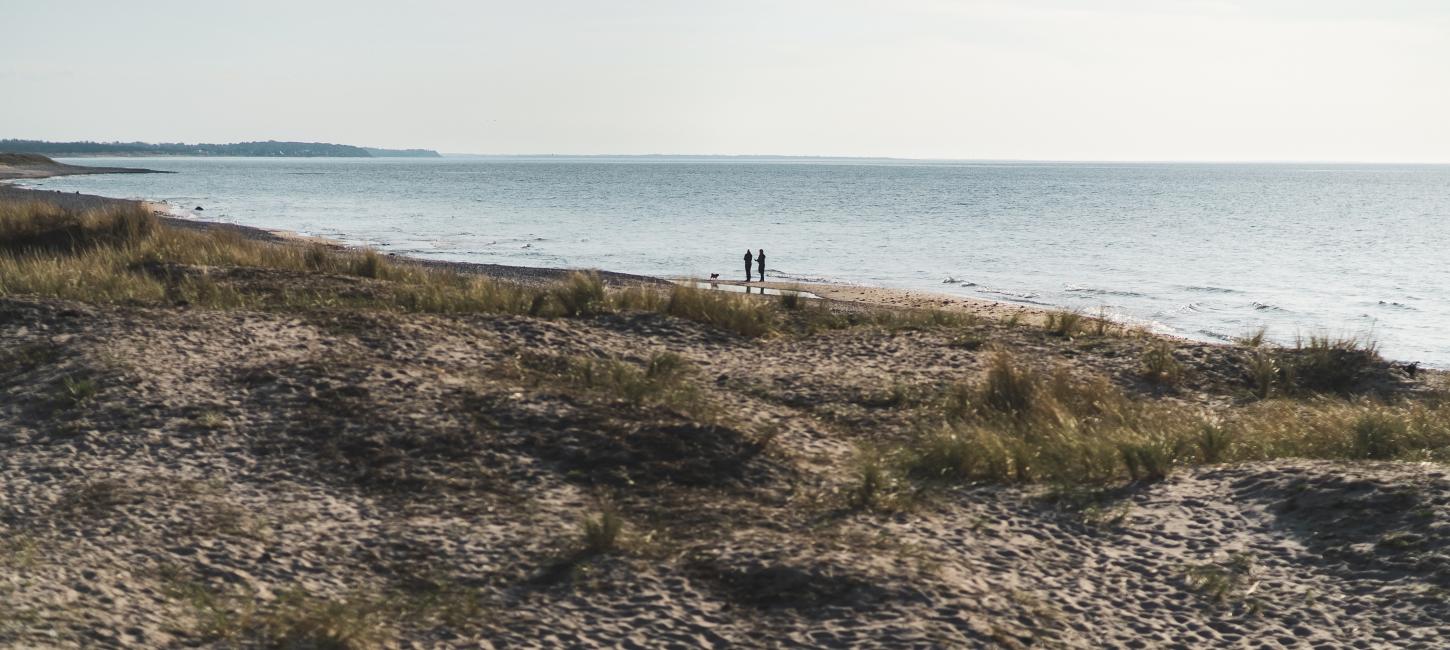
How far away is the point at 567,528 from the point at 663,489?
3.05ft

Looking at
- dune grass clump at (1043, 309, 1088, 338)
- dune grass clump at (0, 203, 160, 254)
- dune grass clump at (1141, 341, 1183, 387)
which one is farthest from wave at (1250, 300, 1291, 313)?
dune grass clump at (0, 203, 160, 254)

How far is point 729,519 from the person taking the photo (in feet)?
→ 24.0

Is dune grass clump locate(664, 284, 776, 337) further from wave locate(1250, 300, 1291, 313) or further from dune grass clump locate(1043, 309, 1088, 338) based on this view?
wave locate(1250, 300, 1291, 313)

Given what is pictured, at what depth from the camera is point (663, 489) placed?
25.7 feet

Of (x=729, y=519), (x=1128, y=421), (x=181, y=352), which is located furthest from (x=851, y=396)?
(x=181, y=352)

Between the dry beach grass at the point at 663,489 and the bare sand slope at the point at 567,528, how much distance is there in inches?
1.0

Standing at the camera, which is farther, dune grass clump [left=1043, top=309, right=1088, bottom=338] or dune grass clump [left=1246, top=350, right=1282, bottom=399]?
dune grass clump [left=1043, top=309, right=1088, bottom=338]

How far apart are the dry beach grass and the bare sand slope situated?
0.02 meters

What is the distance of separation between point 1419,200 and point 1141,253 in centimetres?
9953

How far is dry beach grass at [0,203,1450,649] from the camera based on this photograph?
236 inches

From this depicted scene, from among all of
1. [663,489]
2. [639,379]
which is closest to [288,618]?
[663,489]

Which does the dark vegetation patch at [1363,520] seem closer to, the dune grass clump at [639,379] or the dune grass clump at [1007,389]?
the dune grass clump at [1007,389]

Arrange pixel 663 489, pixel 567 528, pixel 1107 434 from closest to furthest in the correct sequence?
pixel 567 528
pixel 663 489
pixel 1107 434

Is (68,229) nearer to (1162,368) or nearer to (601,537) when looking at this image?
(601,537)
